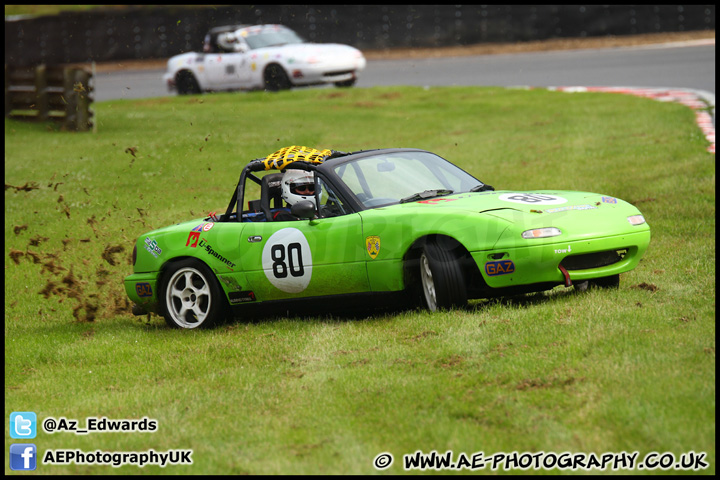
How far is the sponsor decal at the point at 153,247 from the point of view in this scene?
848 cm

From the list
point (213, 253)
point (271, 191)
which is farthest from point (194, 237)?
point (271, 191)

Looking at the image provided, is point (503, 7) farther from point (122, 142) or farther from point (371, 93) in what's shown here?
point (122, 142)

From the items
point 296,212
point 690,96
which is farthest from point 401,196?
point 690,96

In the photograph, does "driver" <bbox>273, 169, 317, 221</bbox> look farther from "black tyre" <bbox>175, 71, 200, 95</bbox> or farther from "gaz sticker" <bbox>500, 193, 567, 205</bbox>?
"black tyre" <bbox>175, 71, 200, 95</bbox>

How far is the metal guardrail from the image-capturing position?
23766mm

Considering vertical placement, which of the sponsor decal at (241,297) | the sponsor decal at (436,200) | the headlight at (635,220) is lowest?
the sponsor decal at (241,297)

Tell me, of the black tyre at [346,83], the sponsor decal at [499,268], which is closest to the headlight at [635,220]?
the sponsor decal at [499,268]

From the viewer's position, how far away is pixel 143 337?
26.3 feet

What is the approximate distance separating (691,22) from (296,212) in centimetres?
2572

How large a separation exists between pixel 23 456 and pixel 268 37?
21228mm

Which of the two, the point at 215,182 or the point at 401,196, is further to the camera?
the point at 215,182

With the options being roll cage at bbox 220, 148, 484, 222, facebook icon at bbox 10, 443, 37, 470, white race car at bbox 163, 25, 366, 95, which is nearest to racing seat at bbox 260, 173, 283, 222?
roll cage at bbox 220, 148, 484, 222

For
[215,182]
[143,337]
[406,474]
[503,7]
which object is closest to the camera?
[406,474]

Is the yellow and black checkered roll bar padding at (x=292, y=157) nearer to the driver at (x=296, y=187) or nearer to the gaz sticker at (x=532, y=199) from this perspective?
the driver at (x=296, y=187)
